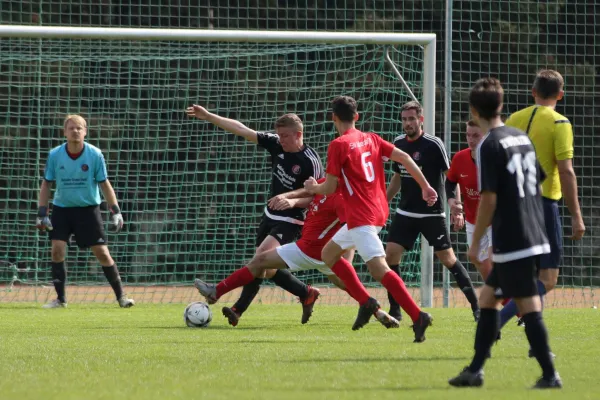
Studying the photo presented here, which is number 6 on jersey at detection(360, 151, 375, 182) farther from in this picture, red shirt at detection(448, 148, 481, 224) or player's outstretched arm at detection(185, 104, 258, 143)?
red shirt at detection(448, 148, 481, 224)

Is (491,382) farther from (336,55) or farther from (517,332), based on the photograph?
(336,55)

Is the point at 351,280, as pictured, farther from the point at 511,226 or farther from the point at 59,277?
the point at 59,277

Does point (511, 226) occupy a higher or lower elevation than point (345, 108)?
lower

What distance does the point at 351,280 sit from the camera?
884cm

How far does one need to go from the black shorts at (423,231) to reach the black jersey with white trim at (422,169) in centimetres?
5

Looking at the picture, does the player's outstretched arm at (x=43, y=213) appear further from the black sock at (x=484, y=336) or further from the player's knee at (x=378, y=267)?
the black sock at (x=484, y=336)

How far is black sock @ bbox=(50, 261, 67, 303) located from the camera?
12.4 m

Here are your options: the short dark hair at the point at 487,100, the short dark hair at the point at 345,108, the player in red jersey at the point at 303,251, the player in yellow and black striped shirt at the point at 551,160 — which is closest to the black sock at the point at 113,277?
the player in red jersey at the point at 303,251

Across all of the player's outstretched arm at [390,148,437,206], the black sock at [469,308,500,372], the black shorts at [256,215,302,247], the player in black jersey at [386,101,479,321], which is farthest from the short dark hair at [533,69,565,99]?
the black shorts at [256,215,302,247]

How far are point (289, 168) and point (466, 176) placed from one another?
170 cm

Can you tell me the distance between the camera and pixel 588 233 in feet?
65.5

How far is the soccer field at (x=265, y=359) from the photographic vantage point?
5.50 meters

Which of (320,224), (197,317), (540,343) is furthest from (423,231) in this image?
(540,343)

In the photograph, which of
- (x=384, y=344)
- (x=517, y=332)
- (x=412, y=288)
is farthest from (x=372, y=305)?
(x=412, y=288)
